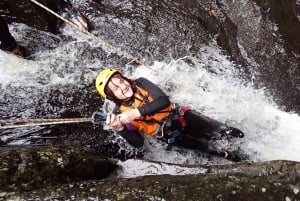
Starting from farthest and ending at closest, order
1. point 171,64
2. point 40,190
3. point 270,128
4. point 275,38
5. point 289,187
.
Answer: point 171,64
point 275,38
point 270,128
point 40,190
point 289,187

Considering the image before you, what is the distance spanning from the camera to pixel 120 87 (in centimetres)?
531

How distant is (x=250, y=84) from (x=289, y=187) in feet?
11.5

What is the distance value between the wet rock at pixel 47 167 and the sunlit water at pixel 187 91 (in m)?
1.52

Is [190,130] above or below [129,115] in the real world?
below

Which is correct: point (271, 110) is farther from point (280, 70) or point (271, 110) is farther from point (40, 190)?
point (40, 190)

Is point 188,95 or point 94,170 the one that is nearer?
point 94,170

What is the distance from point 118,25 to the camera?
26.7 feet

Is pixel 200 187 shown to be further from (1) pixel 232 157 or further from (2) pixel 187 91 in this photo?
(2) pixel 187 91

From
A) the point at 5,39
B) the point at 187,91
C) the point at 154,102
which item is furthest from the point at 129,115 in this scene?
the point at 5,39

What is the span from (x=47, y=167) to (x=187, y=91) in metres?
3.27

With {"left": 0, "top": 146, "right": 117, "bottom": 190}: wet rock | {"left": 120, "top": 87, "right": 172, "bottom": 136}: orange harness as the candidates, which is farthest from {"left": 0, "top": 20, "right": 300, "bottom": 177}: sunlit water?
{"left": 0, "top": 146, "right": 117, "bottom": 190}: wet rock

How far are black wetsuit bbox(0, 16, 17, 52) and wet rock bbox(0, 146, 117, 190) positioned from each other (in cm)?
283

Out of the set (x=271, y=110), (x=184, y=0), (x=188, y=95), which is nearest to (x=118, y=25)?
(x=184, y=0)

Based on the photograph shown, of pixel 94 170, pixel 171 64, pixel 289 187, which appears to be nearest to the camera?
pixel 289 187
